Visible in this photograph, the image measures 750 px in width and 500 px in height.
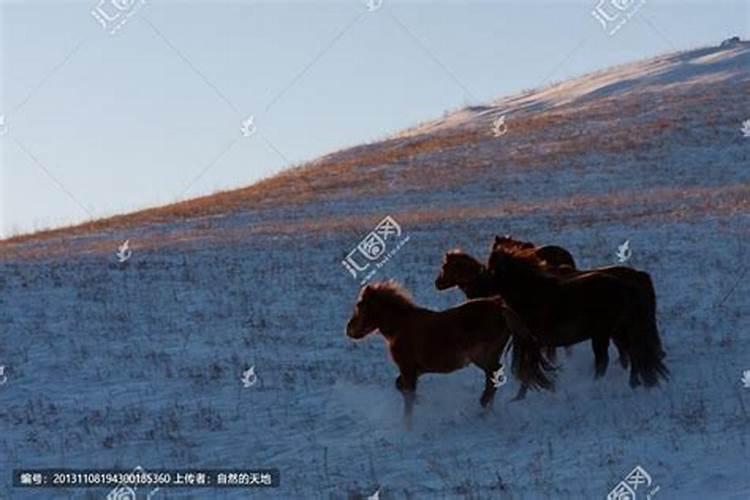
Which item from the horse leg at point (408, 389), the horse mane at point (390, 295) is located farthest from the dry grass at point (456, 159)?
the horse leg at point (408, 389)

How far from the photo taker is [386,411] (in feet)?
48.3

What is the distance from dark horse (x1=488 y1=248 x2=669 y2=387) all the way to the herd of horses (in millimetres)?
10

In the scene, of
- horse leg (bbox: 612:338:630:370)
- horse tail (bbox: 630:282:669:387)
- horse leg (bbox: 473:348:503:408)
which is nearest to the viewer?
horse leg (bbox: 473:348:503:408)

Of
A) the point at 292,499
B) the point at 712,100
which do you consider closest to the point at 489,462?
the point at 292,499

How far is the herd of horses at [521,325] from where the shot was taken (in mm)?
14117

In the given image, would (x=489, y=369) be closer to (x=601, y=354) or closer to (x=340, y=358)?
(x=601, y=354)

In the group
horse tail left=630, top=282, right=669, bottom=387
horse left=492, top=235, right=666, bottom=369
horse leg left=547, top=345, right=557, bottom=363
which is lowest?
horse tail left=630, top=282, right=669, bottom=387

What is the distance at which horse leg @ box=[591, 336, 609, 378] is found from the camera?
14680mm

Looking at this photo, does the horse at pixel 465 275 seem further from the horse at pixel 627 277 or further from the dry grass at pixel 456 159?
the dry grass at pixel 456 159

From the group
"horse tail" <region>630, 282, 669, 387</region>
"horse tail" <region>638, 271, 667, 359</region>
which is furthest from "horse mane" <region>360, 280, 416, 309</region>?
"horse tail" <region>638, 271, 667, 359</region>

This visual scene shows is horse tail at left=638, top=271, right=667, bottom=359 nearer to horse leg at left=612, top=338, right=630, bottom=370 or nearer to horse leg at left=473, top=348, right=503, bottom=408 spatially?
horse leg at left=612, top=338, right=630, bottom=370

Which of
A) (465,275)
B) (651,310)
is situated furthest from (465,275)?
(651,310)

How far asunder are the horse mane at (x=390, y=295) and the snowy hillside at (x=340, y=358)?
1.04m

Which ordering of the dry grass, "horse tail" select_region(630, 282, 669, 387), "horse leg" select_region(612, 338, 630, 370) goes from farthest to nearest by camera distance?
the dry grass < "horse leg" select_region(612, 338, 630, 370) < "horse tail" select_region(630, 282, 669, 387)
